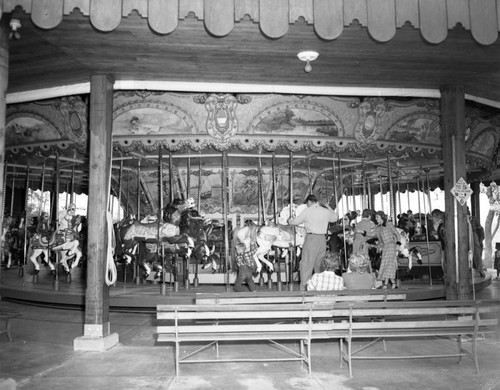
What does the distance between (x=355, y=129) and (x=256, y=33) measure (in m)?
4.69

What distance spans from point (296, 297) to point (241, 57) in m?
2.83

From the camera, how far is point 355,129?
370 inches

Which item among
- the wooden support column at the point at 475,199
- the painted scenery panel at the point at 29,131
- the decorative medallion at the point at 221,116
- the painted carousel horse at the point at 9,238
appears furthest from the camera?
the painted carousel horse at the point at 9,238

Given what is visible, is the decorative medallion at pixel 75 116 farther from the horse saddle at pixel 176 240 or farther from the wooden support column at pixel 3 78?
the wooden support column at pixel 3 78

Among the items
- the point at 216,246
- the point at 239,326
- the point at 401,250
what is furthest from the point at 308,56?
the point at 216,246

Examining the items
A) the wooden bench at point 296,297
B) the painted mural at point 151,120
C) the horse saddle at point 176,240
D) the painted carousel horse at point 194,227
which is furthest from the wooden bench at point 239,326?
the painted carousel horse at point 194,227

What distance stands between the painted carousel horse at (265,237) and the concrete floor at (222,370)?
358 centimetres

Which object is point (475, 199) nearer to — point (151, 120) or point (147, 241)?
point (147, 241)

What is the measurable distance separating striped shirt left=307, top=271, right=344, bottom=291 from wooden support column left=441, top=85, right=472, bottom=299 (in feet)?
5.24

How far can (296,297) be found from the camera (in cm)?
581

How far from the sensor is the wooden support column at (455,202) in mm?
6645

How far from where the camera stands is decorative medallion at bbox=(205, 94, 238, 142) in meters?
8.66

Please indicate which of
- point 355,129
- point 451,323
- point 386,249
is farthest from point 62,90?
point 386,249

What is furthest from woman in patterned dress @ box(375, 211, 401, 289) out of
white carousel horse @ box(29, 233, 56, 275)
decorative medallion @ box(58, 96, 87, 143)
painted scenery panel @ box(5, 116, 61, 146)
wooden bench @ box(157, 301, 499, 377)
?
white carousel horse @ box(29, 233, 56, 275)
